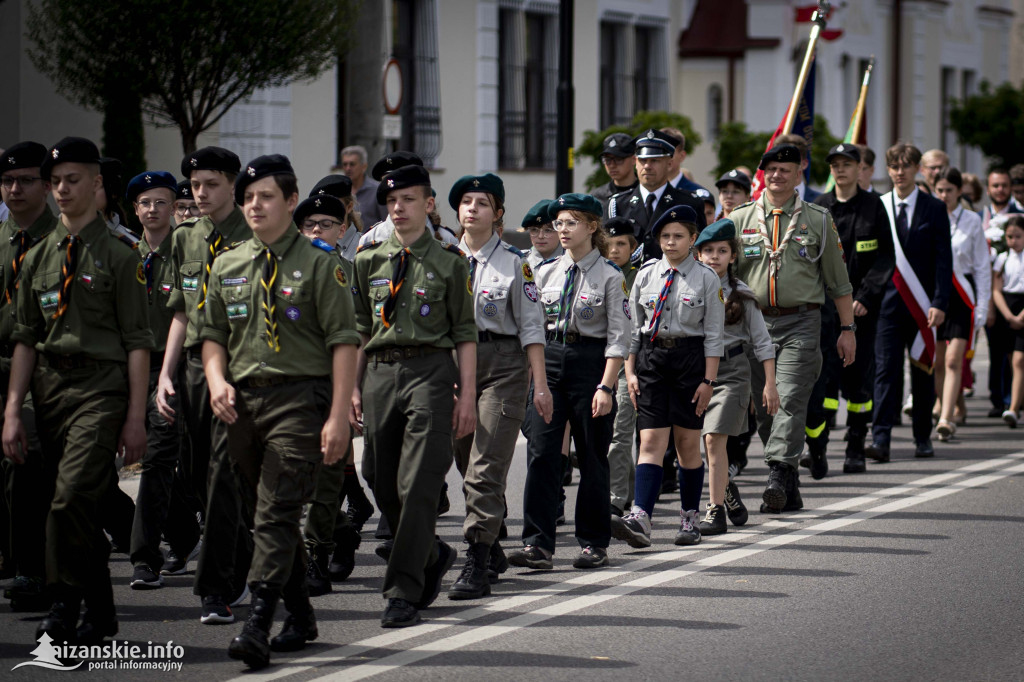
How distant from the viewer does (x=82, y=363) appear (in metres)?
6.25

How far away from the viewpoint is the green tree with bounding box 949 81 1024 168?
3147 cm

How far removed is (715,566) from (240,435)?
282 centimetres

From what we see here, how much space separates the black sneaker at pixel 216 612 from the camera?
6605mm

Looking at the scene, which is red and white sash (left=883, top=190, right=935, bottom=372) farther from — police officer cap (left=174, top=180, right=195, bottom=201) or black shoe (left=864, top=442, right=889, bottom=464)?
police officer cap (left=174, top=180, right=195, bottom=201)

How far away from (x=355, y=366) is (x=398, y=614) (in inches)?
44.9

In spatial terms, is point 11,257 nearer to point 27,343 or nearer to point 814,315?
point 27,343

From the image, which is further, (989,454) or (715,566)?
(989,454)

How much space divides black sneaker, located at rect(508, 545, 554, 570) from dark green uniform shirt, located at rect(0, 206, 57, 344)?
2624mm

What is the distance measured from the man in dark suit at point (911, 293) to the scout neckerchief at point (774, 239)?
7.96 ft

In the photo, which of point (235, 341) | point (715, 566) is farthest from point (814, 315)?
point (235, 341)

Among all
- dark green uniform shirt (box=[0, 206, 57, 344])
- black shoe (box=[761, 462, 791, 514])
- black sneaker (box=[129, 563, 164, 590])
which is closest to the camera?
dark green uniform shirt (box=[0, 206, 57, 344])

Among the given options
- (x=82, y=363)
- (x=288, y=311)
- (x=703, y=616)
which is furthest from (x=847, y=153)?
(x=82, y=363)

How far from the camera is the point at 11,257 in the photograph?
6.84 meters

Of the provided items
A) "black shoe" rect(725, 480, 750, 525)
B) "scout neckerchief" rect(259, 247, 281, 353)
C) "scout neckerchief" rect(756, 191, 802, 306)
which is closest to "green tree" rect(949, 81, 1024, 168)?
"scout neckerchief" rect(756, 191, 802, 306)
